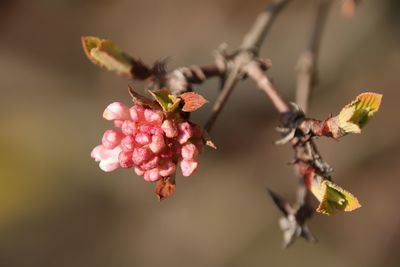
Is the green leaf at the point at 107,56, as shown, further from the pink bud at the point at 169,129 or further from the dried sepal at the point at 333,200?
the dried sepal at the point at 333,200

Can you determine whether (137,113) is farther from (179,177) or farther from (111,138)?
(179,177)

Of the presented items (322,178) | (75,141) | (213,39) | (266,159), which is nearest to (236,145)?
(266,159)

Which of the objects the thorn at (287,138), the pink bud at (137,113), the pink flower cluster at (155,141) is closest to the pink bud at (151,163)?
the pink flower cluster at (155,141)

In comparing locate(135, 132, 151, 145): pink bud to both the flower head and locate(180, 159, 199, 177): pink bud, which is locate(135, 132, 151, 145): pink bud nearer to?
the flower head

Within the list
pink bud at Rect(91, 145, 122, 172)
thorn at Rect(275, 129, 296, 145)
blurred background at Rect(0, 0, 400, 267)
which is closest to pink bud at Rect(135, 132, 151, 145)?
pink bud at Rect(91, 145, 122, 172)

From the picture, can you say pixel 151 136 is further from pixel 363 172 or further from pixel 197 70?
pixel 363 172

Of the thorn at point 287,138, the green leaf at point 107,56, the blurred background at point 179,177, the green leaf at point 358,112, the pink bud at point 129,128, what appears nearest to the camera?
the green leaf at point 358,112
